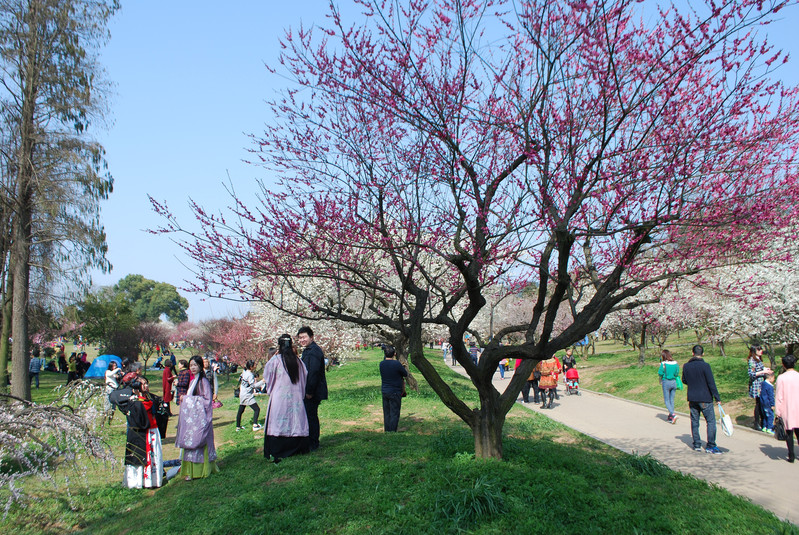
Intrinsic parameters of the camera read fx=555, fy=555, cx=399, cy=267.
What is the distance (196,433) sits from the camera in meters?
7.58

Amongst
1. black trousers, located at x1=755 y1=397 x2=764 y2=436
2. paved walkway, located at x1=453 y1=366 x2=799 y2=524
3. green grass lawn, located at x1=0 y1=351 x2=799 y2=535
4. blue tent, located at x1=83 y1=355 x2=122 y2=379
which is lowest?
paved walkway, located at x1=453 y1=366 x2=799 y2=524

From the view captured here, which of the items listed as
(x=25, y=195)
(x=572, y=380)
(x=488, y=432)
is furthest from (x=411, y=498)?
(x=572, y=380)

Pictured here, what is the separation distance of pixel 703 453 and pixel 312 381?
6899 mm

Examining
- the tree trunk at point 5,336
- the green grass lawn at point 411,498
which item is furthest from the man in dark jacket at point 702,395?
the tree trunk at point 5,336

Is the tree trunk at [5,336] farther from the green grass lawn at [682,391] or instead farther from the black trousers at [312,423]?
the green grass lawn at [682,391]

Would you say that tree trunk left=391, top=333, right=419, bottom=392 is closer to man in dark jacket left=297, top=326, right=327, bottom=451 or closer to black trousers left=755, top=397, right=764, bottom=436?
man in dark jacket left=297, top=326, right=327, bottom=451

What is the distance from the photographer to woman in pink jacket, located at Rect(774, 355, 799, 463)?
8727 millimetres

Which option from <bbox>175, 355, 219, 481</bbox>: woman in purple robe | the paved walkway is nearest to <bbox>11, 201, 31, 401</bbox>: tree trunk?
<bbox>175, 355, 219, 481</bbox>: woman in purple robe

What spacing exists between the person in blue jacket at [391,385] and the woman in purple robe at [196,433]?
3.05m

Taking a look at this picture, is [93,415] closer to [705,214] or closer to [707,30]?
[705,214]

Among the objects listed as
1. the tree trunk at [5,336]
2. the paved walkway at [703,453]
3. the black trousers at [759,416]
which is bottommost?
the paved walkway at [703,453]

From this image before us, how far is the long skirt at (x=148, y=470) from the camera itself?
7793mm

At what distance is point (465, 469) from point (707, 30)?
5.05 meters

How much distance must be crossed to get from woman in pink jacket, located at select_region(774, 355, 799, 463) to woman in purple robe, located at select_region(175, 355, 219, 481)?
28.9 ft
